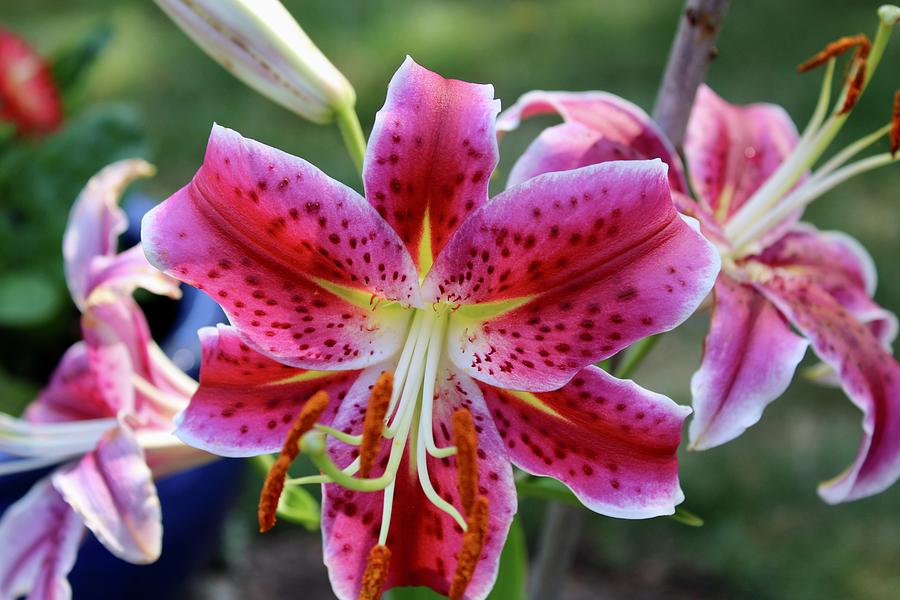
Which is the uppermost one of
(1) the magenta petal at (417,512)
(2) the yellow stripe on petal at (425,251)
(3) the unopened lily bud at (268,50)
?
(3) the unopened lily bud at (268,50)

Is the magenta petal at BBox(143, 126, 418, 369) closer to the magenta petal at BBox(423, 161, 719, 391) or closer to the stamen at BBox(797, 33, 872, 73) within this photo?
the magenta petal at BBox(423, 161, 719, 391)

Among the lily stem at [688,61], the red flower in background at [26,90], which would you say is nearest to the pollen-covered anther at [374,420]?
the lily stem at [688,61]

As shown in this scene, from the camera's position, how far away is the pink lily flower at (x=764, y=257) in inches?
26.3

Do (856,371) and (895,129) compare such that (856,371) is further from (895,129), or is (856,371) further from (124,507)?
(124,507)

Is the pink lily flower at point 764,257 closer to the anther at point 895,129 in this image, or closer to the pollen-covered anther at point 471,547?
the anther at point 895,129

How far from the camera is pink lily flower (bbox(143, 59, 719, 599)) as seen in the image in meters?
0.58

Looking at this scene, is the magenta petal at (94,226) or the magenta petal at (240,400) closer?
the magenta petal at (240,400)

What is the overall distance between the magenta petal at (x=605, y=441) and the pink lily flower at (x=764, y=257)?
51 millimetres

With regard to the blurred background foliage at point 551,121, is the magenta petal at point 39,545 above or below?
above

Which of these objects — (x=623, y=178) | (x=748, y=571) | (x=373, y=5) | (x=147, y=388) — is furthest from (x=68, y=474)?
(x=373, y=5)

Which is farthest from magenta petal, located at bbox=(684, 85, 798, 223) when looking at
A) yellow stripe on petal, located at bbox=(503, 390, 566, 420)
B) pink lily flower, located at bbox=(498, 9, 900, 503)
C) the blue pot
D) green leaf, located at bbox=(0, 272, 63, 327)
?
green leaf, located at bbox=(0, 272, 63, 327)

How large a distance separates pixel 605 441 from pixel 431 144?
7.6 inches

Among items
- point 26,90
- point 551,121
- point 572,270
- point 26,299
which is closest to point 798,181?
point 572,270

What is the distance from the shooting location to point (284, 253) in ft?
2.00
